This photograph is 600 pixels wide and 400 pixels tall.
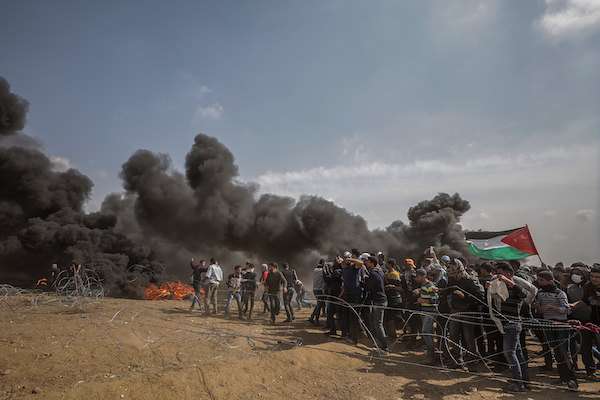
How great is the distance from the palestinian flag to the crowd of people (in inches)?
50.3

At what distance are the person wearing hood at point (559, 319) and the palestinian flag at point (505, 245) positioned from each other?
650cm

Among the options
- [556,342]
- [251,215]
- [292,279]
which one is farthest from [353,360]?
[251,215]

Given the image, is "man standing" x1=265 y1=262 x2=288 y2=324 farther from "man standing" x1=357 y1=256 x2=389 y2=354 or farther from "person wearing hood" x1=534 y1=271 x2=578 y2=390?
"person wearing hood" x1=534 y1=271 x2=578 y2=390

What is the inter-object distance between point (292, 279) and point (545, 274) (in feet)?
32.9

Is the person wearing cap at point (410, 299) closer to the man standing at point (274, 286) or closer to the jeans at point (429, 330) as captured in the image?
the jeans at point (429, 330)

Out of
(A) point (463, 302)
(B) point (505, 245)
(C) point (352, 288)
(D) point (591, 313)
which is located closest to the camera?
(D) point (591, 313)

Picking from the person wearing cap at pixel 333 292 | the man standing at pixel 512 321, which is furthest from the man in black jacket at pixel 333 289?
the man standing at pixel 512 321

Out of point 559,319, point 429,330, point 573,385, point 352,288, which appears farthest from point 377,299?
point 573,385

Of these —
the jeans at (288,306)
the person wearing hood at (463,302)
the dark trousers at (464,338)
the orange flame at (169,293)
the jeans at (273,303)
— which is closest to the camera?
the person wearing hood at (463,302)

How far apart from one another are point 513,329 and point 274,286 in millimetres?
7621

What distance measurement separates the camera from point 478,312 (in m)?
7.39

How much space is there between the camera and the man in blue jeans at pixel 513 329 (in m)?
6.77

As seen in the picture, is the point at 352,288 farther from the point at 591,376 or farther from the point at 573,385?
the point at 591,376

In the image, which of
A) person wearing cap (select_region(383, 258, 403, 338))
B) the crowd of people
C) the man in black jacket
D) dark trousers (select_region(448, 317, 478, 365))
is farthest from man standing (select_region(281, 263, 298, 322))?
dark trousers (select_region(448, 317, 478, 365))
